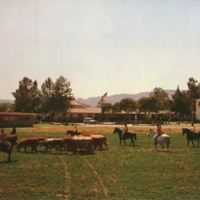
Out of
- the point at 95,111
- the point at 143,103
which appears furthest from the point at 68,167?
the point at 95,111

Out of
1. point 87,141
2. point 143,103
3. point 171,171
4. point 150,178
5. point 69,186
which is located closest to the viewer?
point 69,186

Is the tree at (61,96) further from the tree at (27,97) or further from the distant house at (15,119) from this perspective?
the distant house at (15,119)

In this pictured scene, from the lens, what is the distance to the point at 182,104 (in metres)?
100

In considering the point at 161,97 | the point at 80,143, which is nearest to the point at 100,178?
the point at 80,143

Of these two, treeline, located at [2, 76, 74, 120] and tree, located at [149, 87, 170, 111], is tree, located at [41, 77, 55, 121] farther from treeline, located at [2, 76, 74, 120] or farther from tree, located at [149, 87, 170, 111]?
tree, located at [149, 87, 170, 111]

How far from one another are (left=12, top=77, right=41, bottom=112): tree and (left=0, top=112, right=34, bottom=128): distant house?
3321 centimetres

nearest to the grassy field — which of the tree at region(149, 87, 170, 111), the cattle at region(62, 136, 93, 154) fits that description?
the cattle at region(62, 136, 93, 154)

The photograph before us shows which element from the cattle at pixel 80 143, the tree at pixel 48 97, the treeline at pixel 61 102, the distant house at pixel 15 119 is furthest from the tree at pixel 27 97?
the cattle at pixel 80 143

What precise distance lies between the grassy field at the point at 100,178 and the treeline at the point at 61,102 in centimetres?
7262

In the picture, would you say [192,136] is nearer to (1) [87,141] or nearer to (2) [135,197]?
(1) [87,141]

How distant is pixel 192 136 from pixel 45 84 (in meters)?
73.1

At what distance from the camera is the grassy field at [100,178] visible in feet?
38.9

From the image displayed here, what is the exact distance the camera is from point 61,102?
9219 centimetres

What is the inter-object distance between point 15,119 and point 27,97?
39.2 m
